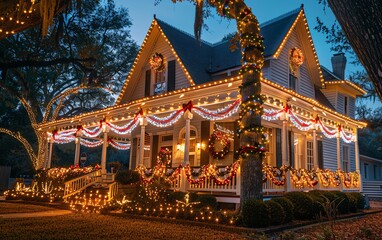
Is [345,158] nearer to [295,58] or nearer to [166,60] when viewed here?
[295,58]

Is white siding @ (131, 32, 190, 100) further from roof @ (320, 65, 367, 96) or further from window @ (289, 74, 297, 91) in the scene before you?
roof @ (320, 65, 367, 96)

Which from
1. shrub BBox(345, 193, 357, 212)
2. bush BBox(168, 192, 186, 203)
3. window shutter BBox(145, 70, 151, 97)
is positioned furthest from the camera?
window shutter BBox(145, 70, 151, 97)

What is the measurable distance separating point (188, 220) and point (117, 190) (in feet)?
15.3

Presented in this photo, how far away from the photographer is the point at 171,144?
17.4 meters

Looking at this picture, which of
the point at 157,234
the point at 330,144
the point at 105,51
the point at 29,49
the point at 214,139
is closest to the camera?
the point at 157,234

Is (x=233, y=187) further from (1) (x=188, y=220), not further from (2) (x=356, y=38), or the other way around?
(2) (x=356, y=38)

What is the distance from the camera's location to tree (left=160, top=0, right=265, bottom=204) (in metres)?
9.39

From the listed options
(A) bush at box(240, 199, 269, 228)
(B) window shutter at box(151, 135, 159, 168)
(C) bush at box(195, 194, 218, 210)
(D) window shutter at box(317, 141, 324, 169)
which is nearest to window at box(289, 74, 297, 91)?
(D) window shutter at box(317, 141, 324, 169)

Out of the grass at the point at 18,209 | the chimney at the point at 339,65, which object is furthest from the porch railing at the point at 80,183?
the chimney at the point at 339,65

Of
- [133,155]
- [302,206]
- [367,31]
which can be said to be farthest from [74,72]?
[367,31]

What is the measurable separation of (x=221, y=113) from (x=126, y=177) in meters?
4.43

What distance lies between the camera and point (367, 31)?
302 centimetres

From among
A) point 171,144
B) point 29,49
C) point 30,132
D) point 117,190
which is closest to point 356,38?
point 117,190

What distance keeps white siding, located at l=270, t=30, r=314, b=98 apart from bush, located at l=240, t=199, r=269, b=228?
306 inches
